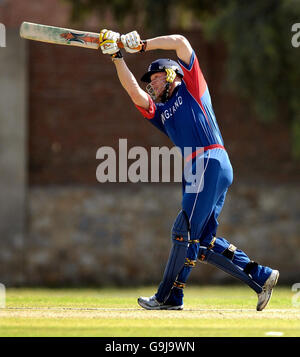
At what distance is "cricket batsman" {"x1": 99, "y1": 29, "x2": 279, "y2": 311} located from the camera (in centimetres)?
663

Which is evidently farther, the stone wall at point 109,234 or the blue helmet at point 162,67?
the stone wall at point 109,234

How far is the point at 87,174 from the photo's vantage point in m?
14.6

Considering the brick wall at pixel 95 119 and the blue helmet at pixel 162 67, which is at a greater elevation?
the blue helmet at pixel 162 67

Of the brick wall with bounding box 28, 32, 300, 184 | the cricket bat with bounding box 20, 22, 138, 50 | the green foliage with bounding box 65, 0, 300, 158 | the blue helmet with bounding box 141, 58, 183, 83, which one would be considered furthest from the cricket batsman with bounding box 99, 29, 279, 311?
the brick wall with bounding box 28, 32, 300, 184

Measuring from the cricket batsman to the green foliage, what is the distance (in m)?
6.43

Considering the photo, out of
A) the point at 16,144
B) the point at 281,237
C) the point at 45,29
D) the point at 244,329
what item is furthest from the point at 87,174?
the point at 244,329

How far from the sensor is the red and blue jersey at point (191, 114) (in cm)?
670

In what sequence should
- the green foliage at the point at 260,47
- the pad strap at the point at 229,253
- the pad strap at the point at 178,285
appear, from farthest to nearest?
the green foliage at the point at 260,47
the pad strap at the point at 229,253
the pad strap at the point at 178,285

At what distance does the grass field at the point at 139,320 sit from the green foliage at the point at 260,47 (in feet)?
20.0

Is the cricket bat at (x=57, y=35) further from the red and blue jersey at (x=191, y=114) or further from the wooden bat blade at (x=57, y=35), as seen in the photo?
the red and blue jersey at (x=191, y=114)

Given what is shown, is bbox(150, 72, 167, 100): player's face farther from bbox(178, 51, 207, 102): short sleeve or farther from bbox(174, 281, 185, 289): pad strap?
bbox(174, 281, 185, 289): pad strap

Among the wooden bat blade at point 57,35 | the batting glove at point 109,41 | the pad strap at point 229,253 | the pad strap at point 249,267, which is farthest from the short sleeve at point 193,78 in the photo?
the pad strap at point 249,267

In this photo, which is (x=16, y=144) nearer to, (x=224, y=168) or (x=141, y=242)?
(x=141, y=242)

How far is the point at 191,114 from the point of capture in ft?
22.0
